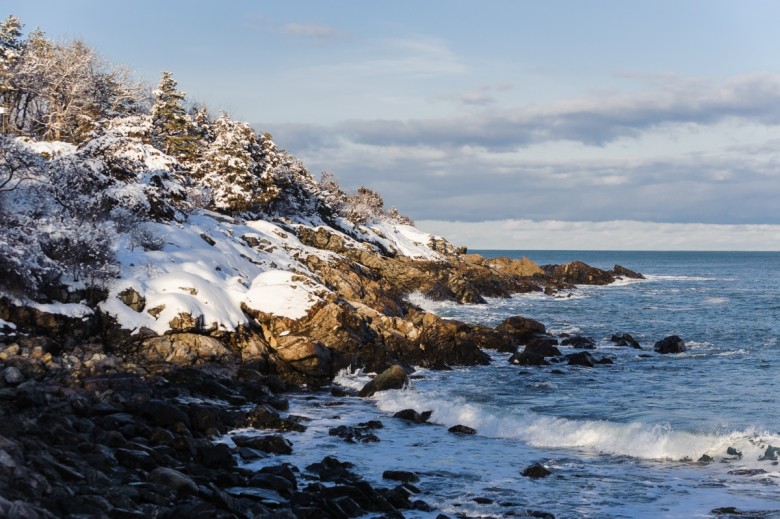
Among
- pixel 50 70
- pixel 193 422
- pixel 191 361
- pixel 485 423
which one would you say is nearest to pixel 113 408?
pixel 193 422

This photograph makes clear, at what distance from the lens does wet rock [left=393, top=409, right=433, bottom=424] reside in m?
22.3

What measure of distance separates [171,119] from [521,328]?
42.1 meters

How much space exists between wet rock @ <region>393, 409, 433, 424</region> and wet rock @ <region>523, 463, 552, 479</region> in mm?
5757

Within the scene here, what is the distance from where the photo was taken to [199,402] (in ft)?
73.2

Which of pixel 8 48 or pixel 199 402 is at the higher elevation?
pixel 8 48

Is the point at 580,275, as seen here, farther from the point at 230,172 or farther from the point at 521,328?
the point at 521,328

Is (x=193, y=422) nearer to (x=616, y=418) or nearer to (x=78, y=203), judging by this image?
(x=616, y=418)

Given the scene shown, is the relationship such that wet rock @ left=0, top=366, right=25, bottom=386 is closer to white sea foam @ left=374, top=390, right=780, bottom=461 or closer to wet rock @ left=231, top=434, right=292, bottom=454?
wet rock @ left=231, top=434, right=292, bottom=454

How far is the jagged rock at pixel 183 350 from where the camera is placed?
2628 cm

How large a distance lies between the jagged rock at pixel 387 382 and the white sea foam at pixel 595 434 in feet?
6.70

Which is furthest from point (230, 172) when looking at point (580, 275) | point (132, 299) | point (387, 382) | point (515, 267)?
point (580, 275)

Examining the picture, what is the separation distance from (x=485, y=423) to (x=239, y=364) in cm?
1006

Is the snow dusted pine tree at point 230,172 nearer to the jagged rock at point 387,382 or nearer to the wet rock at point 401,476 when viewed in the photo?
the jagged rock at point 387,382

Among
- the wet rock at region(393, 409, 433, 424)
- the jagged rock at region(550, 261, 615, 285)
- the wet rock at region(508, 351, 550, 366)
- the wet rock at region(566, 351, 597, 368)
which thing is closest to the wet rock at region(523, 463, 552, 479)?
the wet rock at region(393, 409, 433, 424)
